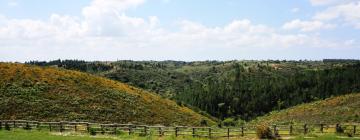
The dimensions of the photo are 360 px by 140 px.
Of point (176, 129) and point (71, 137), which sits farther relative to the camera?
point (176, 129)

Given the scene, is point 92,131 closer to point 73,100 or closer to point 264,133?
point 264,133

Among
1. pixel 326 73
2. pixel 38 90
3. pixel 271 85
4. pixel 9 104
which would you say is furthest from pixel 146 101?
pixel 326 73

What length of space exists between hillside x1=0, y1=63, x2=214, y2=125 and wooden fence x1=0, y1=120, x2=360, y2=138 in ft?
36.9

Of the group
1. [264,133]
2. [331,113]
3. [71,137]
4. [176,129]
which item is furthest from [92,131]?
[331,113]

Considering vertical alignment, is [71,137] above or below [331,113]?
above

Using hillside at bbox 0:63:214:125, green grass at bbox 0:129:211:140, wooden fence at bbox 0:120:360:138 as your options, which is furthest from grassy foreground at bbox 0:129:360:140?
hillside at bbox 0:63:214:125

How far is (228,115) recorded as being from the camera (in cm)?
13150

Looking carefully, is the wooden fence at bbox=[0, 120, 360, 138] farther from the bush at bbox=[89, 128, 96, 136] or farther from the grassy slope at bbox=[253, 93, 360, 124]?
the grassy slope at bbox=[253, 93, 360, 124]

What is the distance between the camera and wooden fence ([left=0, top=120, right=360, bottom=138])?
129 ft

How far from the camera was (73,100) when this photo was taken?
2495 inches

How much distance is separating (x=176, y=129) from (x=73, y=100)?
92.6 ft

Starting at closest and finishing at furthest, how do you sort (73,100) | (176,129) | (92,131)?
(176,129) → (92,131) → (73,100)

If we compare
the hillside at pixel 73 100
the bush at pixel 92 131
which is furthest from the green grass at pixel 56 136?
the hillside at pixel 73 100

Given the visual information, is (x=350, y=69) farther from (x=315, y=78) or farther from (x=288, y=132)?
(x=288, y=132)
